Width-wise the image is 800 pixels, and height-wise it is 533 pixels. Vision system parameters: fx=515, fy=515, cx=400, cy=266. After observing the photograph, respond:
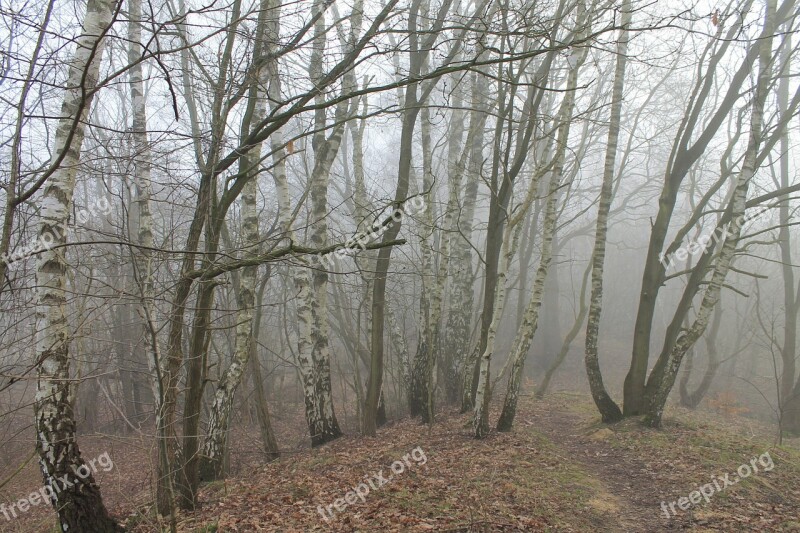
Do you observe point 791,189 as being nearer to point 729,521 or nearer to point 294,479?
point 729,521

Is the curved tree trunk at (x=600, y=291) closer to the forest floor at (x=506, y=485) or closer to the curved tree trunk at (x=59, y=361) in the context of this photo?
the forest floor at (x=506, y=485)

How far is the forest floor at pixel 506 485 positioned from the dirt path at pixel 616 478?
0.9 inches

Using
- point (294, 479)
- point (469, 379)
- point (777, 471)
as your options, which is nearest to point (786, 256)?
point (777, 471)

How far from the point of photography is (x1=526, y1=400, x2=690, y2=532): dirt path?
18.2 ft

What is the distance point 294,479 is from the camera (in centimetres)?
715

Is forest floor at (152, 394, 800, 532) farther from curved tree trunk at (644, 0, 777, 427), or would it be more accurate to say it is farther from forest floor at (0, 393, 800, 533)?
curved tree trunk at (644, 0, 777, 427)

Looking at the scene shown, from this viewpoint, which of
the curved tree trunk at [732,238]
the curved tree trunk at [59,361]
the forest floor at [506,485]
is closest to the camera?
the curved tree trunk at [59,361]

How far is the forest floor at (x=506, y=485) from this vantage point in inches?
211

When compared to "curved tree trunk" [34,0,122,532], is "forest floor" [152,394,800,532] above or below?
below

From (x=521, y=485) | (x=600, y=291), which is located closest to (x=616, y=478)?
(x=521, y=485)

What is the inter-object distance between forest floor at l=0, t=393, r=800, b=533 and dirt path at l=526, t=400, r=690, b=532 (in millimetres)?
22

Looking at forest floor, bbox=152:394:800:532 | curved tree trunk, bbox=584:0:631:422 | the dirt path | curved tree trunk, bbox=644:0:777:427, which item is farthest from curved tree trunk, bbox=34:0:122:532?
curved tree trunk, bbox=644:0:777:427

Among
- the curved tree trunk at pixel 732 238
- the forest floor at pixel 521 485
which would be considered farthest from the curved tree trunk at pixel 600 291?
the curved tree trunk at pixel 732 238

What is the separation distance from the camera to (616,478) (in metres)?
7.01
